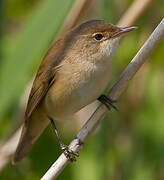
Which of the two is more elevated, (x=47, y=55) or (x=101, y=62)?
(x=47, y=55)

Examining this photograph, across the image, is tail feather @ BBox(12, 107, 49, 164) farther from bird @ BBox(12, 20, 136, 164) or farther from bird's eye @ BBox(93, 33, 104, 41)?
bird's eye @ BBox(93, 33, 104, 41)

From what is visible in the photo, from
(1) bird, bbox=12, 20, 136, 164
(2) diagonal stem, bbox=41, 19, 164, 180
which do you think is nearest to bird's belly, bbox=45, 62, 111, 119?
(1) bird, bbox=12, 20, 136, 164

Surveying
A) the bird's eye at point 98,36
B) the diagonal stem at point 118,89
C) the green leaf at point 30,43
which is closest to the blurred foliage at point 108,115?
the green leaf at point 30,43

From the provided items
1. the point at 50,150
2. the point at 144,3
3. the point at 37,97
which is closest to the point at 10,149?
the point at 50,150

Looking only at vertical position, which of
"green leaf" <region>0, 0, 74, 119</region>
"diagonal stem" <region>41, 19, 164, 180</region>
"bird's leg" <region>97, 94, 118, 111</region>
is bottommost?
"diagonal stem" <region>41, 19, 164, 180</region>

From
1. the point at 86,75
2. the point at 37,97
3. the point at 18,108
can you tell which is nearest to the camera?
the point at 86,75

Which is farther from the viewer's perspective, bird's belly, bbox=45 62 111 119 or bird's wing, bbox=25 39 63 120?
bird's wing, bbox=25 39 63 120

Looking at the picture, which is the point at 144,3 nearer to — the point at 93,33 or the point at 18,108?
the point at 93,33

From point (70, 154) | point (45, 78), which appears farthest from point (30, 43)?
point (70, 154)
